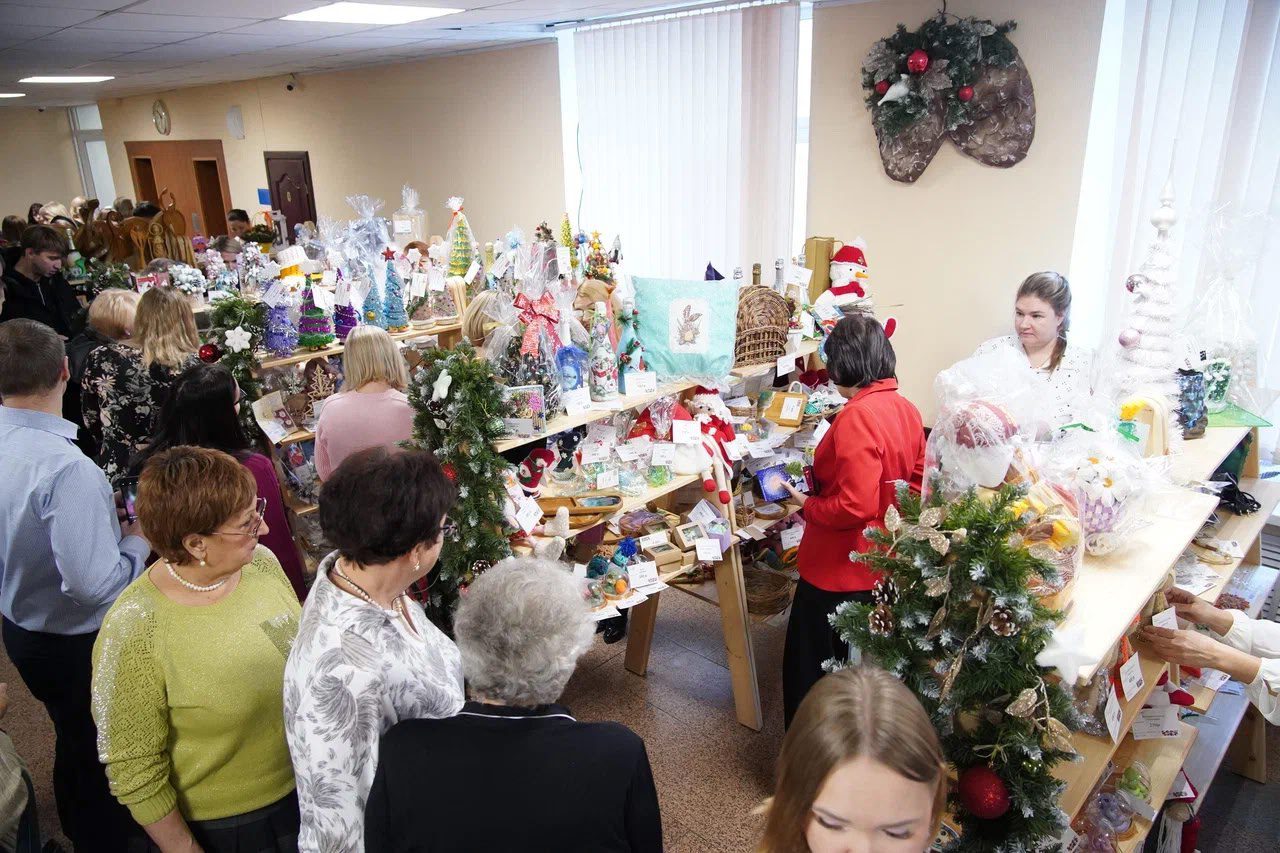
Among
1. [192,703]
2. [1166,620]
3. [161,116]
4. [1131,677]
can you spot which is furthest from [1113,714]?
[161,116]

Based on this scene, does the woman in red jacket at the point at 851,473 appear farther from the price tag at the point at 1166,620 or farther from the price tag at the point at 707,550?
the price tag at the point at 1166,620

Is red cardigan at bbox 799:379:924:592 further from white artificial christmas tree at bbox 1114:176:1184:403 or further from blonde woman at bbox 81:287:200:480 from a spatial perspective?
blonde woman at bbox 81:287:200:480

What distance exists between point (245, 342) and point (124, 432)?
1.90 feet

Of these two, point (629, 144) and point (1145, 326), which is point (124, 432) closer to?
point (1145, 326)

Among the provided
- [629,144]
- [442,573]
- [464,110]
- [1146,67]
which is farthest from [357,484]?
[464,110]

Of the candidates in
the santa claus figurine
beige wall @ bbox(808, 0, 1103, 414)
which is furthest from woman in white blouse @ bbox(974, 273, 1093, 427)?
beige wall @ bbox(808, 0, 1103, 414)

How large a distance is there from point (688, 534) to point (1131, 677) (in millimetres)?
1437

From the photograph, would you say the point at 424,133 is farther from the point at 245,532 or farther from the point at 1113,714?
the point at 1113,714

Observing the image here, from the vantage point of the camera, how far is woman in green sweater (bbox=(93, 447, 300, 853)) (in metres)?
1.49

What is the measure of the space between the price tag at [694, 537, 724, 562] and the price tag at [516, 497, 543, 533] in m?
0.61

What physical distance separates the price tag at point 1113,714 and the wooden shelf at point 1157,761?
1.20 ft

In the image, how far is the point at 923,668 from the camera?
1.47 meters

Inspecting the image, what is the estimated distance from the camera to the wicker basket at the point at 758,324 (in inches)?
121

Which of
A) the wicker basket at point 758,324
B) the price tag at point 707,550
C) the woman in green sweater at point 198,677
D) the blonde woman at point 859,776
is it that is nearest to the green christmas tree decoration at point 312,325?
the wicker basket at point 758,324
